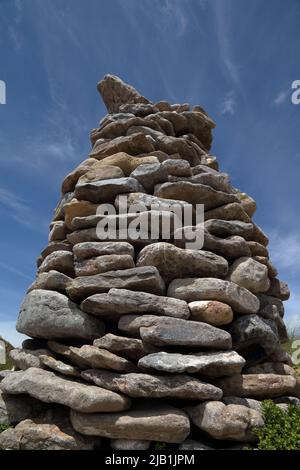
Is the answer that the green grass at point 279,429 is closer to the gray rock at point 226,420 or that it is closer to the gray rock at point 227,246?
the gray rock at point 226,420

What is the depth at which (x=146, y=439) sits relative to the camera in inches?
254

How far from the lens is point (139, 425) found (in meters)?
6.36

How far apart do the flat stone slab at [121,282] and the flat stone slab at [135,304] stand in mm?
267

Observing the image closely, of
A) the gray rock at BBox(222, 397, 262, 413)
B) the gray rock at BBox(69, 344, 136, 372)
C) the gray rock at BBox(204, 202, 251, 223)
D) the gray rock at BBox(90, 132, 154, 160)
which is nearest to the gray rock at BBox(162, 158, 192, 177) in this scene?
the gray rock at BBox(90, 132, 154, 160)

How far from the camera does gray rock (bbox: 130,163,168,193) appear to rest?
10.9m

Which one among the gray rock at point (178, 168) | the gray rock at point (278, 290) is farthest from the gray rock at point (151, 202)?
the gray rock at point (278, 290)

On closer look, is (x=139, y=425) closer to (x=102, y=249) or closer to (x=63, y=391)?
(x=63, y=391)

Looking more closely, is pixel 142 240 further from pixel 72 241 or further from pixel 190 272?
pixel 72 241

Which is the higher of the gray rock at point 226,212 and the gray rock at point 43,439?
the gray rock at point 226,212

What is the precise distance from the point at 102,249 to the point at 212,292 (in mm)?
3011

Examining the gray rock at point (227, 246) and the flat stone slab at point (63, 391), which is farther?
the gray rock at point (227, 246)

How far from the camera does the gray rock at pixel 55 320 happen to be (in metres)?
8.04

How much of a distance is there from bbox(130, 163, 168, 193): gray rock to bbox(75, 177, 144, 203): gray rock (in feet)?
1.35

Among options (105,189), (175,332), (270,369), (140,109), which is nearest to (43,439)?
(175,332)
